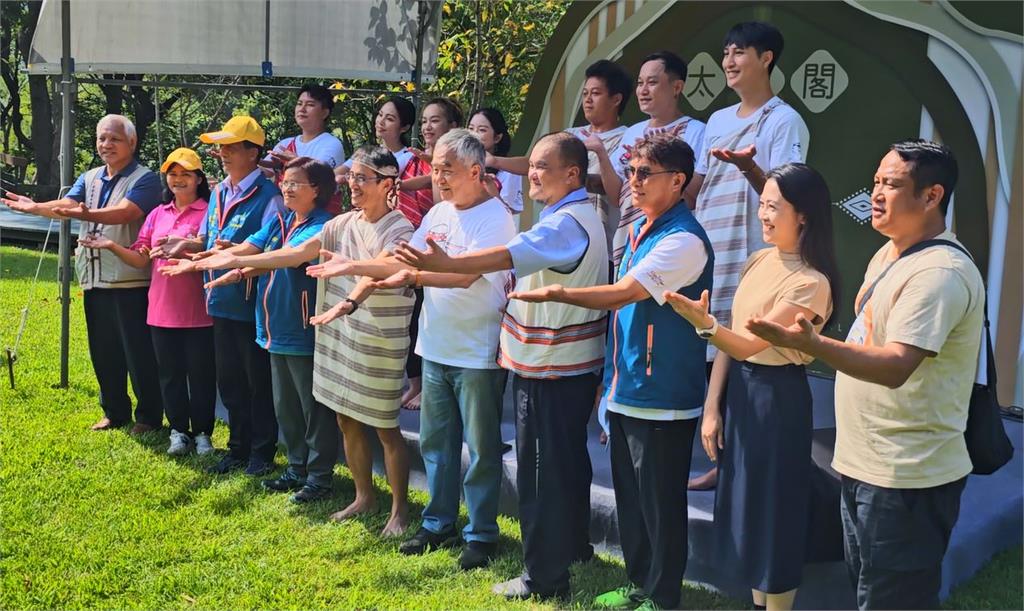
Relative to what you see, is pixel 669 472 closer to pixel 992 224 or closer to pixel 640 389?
pixel 640 389

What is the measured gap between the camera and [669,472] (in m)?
3.27

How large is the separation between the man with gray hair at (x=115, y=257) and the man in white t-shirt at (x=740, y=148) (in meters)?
3.32

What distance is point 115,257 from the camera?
221 inches

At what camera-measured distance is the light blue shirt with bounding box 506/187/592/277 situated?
323cm

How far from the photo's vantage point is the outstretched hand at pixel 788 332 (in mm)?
2229

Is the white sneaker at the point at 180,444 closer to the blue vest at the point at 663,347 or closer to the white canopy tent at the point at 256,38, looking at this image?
the white canopy tent at the point at 256,38

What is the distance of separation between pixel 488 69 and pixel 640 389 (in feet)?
25.0

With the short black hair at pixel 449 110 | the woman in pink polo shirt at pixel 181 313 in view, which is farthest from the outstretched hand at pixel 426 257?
the woman in pink polo shirt at pixel 181 313

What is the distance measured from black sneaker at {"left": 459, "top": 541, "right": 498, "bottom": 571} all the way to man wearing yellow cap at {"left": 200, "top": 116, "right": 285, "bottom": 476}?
Result: 1.61 m

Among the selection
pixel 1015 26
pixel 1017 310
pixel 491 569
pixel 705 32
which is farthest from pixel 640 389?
pixel 705 32

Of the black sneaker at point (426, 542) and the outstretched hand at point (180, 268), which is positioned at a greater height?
the outstretched hand at point (180, 268)

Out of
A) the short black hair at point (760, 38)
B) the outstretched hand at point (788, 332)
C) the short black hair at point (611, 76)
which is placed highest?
the short black hair at point (760, 38)

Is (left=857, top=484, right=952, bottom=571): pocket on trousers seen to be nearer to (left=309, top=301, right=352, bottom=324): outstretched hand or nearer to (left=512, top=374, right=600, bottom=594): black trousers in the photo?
(left=512, top=374, right=600, bottom=594): black trousers

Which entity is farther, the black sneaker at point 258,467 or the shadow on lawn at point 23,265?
the shadow on lawn at point 23,265
